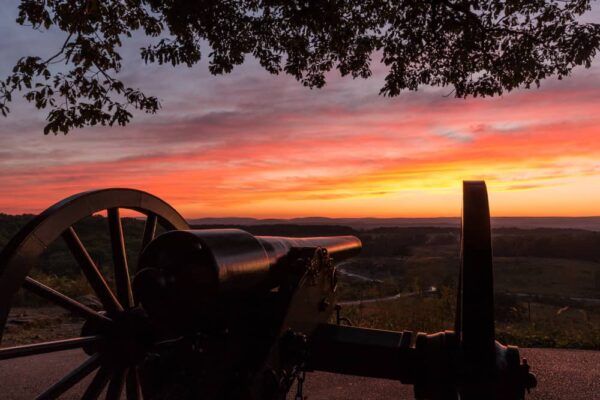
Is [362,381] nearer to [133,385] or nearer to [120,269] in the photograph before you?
[133,385]

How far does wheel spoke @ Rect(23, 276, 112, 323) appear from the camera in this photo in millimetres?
3161

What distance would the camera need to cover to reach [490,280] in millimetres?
2424

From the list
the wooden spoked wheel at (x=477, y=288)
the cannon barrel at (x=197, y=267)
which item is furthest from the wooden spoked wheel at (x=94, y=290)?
the wooden spoked wheel at (x=477, y=288)

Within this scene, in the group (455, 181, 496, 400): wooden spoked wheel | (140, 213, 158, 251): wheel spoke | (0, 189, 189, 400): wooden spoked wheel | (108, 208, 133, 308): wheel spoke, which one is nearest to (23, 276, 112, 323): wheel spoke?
(0, 189, 189, 400): wooden spoked wheel

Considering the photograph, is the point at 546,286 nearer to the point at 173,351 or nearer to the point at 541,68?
the point at 541,68

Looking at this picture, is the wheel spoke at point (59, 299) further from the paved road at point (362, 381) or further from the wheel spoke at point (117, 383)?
the paved road at point (362, 381)

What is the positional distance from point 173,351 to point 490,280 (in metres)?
1.75

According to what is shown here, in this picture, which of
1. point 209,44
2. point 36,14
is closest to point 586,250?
point 209,44

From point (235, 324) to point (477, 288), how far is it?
1420 mm

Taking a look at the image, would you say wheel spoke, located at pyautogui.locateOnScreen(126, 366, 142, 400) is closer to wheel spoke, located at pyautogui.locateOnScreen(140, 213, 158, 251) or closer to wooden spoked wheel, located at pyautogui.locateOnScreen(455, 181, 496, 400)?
wheel spoke, located at pyautogui.locateOnScreen(140, 213, 158, 251)

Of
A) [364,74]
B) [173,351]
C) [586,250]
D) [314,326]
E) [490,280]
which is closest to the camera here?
[490,280]

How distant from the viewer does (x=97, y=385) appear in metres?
3.42

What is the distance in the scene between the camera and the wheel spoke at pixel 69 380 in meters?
3.13

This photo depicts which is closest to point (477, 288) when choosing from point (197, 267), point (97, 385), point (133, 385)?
point (197, 267)
